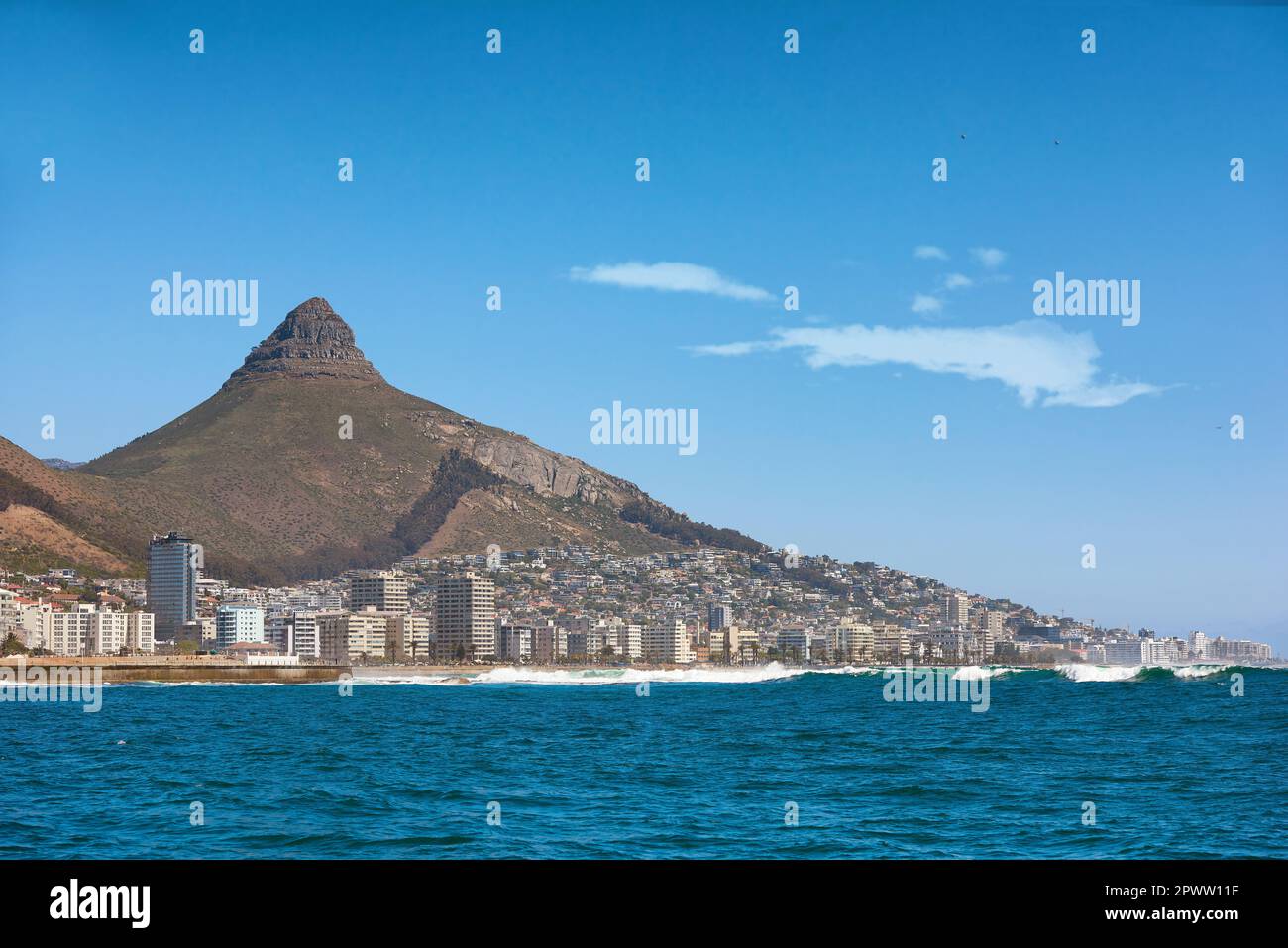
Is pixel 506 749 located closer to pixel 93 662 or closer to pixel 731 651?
pixel 93 662

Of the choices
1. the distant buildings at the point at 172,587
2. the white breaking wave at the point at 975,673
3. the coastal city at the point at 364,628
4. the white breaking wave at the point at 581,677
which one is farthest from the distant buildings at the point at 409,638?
the white breaking wave at the point at 975,673

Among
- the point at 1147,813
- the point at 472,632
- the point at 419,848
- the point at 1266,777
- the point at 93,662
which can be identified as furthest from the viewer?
the point at 472,632

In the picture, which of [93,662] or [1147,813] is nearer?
[1147,813]

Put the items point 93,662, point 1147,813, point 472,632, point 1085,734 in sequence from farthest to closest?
point 472,632
point 93,662
point 1085,734
point 1147,813

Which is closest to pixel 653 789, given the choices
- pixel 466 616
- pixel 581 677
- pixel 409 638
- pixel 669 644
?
pixel 581 677
